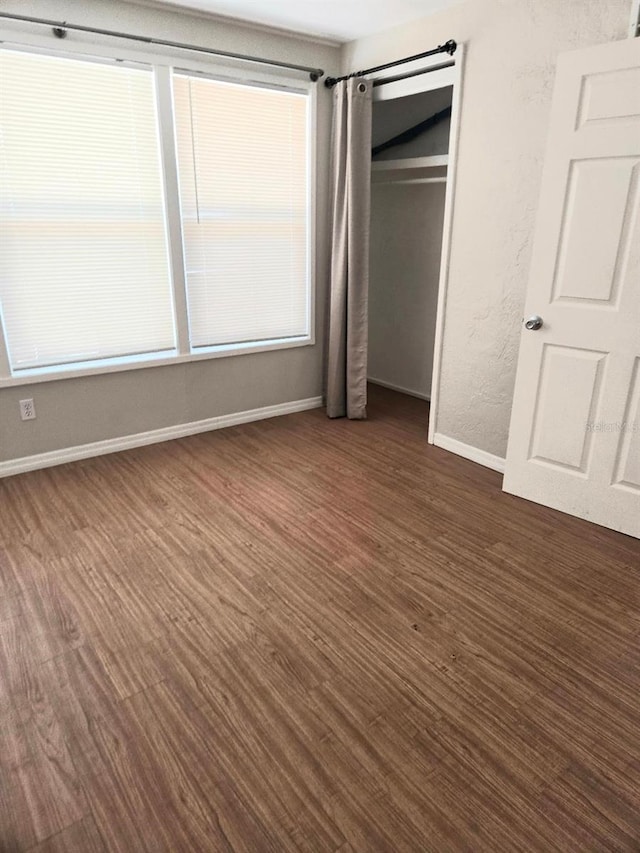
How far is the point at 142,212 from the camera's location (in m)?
3.30

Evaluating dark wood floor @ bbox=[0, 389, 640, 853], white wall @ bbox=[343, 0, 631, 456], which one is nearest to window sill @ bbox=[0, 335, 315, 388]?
dark wood floor @ bbox=[0, 389, 640, 853]

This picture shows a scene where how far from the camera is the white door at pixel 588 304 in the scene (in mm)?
2330

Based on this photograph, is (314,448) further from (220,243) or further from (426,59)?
(426,59)

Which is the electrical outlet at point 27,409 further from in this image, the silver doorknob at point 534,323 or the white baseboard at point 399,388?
the white baseboard at point 399,388

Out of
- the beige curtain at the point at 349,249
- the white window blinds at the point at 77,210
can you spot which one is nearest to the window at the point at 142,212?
the white window blinds at the point at 77,210

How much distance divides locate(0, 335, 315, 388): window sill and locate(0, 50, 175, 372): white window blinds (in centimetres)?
5

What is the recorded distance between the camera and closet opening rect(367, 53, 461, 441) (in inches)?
161

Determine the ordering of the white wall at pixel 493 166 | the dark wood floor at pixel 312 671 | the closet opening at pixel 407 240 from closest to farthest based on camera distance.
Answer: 1. the dark wood floor at pixel 312 671
2. the white wall at pixel 493 166
3. the closet opening at pixel 407 240

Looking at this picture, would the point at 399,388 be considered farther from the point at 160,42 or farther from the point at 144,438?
the point at 160,42

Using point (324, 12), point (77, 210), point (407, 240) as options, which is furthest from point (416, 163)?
point (77, 210)

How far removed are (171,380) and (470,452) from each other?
2.00 meters

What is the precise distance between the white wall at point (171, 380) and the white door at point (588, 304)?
5.99 feet

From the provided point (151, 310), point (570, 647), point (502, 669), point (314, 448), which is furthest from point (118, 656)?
point (151, 310)

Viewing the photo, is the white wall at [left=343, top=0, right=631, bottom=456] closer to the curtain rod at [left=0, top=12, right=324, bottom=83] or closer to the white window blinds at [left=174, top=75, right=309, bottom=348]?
the curtain rod at [left=0, top=12, right=324, bottom=83]
